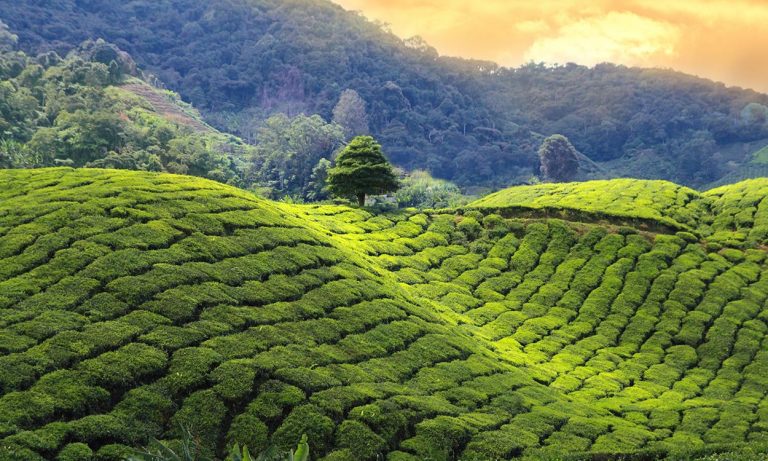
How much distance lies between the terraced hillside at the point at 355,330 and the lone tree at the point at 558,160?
106066 millimetres

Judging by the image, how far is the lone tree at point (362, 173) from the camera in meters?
60.3

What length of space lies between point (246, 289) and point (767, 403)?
955 inches

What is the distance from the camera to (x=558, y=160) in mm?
160000

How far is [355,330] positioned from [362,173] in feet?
91.4

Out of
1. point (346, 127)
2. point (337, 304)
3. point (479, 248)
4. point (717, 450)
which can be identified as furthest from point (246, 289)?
point (346, 127)

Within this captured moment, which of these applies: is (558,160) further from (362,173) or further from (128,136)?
(362,173)

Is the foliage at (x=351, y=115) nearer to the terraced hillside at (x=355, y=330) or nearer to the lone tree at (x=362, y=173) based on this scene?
the lone tree at (x=362, y=173)

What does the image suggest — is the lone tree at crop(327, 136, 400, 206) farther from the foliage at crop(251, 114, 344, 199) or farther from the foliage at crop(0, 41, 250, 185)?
the foliage at crop(251, 114, 344, 199)

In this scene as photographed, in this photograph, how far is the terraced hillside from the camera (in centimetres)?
2575

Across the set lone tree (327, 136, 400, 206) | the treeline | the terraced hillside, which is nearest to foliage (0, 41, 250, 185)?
the treeline

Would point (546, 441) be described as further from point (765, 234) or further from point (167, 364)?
point (765, 234)

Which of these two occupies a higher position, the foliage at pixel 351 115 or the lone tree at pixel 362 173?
the foliage at pixel 351 115

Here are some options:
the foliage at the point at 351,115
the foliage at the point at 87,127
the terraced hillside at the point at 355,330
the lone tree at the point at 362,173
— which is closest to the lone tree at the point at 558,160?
the foliage at the point at 351,115

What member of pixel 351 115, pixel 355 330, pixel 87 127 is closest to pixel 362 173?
pixel 355 330
